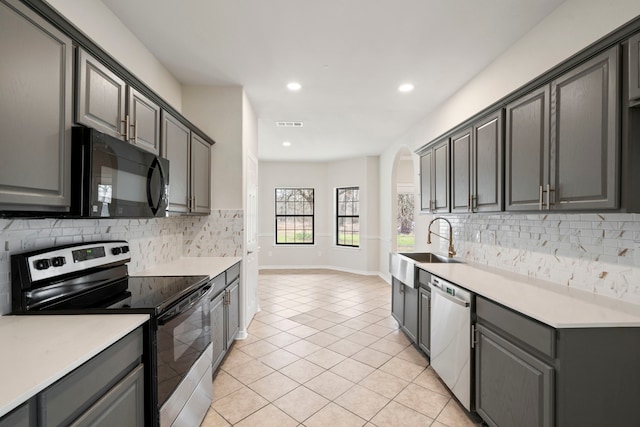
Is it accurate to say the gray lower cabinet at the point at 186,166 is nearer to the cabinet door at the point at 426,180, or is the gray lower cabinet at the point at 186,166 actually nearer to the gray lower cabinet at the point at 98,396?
the gray lower cabinet at the point at 98,396

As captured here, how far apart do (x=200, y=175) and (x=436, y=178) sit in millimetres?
2562

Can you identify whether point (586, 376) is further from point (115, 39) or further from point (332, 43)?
point (115, 39)

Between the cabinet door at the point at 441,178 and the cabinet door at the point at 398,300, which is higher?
the cabinet door at the point at 441,178

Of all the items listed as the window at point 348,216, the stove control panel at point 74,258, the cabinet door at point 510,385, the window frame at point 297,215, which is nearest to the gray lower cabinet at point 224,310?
the stove control panel at point 74,258

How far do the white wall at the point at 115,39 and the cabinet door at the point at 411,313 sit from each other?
319 cm

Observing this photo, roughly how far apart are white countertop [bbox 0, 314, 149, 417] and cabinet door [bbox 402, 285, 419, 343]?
98.6 inches

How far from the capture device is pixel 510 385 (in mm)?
1740

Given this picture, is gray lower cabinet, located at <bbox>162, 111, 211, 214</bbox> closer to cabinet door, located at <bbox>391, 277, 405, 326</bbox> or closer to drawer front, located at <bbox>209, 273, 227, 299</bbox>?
drawer front, located at <bbox>209, 273, 227, 299</bbox>

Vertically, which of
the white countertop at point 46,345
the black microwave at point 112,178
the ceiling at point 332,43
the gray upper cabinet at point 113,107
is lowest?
the white countertop at point 46,345

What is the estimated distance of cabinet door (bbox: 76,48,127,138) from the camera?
1.58m

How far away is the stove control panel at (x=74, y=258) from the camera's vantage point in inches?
63.1

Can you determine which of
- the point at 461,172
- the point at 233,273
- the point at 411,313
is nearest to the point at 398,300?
the point at 411,313

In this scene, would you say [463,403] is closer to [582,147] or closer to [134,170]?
[582,147]

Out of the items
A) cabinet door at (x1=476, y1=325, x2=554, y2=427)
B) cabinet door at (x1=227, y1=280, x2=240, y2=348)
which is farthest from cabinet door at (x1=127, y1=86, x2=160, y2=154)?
cabinet door at (x1=476, y1=325, x2=554, y2=427)
